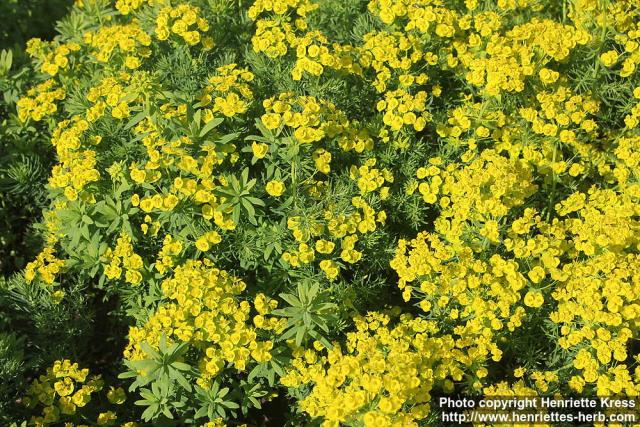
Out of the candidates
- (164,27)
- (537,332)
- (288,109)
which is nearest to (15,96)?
(164,27)

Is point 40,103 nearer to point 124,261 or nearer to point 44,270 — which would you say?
point 44,270

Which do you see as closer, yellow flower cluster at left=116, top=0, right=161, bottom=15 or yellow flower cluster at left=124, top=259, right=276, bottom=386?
yellow flower cluster at left=124, top=259, right=276, bottom=386

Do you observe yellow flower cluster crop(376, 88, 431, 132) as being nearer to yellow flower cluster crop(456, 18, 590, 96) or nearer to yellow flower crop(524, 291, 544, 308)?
yellow flower cluster crop(456, 18, 590, 96)

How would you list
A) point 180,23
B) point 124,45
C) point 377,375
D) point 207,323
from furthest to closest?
point 124,45
point 180,23
point 207,323
point 377,375

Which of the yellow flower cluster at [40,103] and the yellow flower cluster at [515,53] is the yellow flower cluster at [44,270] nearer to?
the yellow flower cluster at [40,103]

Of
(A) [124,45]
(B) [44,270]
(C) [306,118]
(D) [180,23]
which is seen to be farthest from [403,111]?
(B) [44,270]

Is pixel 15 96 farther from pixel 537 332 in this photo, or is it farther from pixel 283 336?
pixel 537 332

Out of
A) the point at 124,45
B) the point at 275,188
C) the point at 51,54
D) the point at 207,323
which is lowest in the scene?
the point at 207,323

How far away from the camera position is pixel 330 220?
3832 millimetres

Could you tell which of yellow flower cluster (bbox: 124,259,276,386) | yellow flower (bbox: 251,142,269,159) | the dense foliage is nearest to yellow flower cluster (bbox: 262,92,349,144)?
the dense foliage

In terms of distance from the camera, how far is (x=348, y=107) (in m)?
4.63

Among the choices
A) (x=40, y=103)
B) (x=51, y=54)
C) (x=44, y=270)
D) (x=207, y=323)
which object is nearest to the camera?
(x=207, y=323)

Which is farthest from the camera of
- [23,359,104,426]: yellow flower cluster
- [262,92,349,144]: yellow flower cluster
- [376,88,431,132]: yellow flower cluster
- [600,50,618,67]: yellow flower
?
[600,50,618,67]: yellow flower

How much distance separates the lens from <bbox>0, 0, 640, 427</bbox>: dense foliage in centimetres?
359
